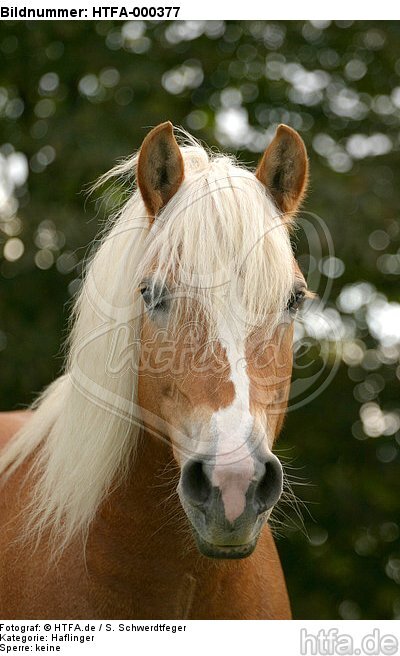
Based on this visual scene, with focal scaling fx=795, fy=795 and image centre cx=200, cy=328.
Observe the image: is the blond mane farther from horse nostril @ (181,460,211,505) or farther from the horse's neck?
horse nostril @ (181,460,211,505)

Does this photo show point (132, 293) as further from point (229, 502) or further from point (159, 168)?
point (229, 502)

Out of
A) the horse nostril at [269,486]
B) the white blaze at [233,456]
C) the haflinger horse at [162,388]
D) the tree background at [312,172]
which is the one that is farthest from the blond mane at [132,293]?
the tree background at [312,172]

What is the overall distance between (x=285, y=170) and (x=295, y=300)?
526mm

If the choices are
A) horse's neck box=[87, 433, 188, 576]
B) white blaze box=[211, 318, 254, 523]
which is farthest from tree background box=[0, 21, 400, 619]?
white blaze box=[211, 318, 254, 523]

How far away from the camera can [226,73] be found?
7.09 metres

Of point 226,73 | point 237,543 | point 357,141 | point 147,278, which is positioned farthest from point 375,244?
point 237,543

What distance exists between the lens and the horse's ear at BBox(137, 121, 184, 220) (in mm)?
2740

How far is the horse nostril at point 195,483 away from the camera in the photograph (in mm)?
2258

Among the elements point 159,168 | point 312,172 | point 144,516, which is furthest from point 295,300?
point 312,172

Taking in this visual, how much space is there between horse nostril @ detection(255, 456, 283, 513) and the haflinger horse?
0.06 metres

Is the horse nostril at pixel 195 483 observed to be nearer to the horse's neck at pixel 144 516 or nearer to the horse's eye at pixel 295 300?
the horse's neck at pixel 144 516

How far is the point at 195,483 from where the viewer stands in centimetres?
228

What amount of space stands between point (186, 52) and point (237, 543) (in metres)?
5.56

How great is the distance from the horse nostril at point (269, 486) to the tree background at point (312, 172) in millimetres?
4133
